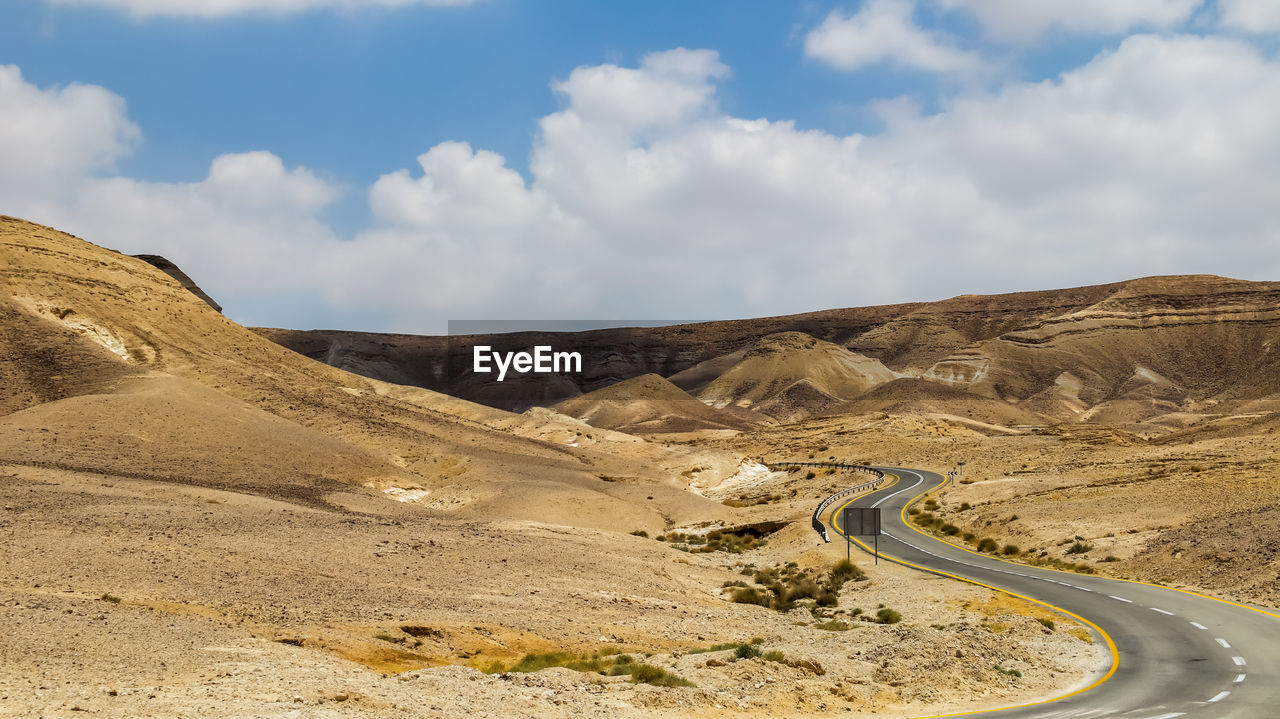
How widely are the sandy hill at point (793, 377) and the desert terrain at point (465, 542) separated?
41838mm

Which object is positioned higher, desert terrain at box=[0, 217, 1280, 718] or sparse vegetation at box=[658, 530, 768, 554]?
desert terrain at box=[0, 217, 1280, 718]

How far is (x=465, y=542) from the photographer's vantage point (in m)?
32.9

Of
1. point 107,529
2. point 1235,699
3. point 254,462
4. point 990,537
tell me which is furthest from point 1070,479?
point 107,529

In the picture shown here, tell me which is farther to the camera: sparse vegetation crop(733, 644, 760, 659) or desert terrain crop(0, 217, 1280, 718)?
sparse vegetation crop(733, 644, 760, 659)

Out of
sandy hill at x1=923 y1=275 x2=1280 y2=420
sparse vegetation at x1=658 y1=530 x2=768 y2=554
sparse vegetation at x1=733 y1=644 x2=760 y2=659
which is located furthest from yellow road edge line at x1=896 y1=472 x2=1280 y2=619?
sandy hill at x1=923 y1=275 x2=1280 y2=420

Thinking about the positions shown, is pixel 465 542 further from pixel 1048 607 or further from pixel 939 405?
pixel 939 405

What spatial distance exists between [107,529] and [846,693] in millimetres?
19530

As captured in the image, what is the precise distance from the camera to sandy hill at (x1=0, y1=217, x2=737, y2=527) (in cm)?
4381

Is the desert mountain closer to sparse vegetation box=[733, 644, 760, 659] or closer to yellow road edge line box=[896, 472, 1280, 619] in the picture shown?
yellow road edge line box=[896, 472, 1280, 619]

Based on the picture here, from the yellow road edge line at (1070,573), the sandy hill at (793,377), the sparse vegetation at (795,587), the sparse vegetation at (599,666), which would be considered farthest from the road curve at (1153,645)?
the sandy hill at (793,377)

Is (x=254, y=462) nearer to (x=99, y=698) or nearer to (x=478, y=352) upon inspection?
(x=99, y=698)

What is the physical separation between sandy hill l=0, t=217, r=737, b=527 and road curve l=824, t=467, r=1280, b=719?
22.7 metres

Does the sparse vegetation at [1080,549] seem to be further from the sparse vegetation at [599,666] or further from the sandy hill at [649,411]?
the sandy hill at [649,411]

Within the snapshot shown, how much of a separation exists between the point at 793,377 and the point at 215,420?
4510 inches
